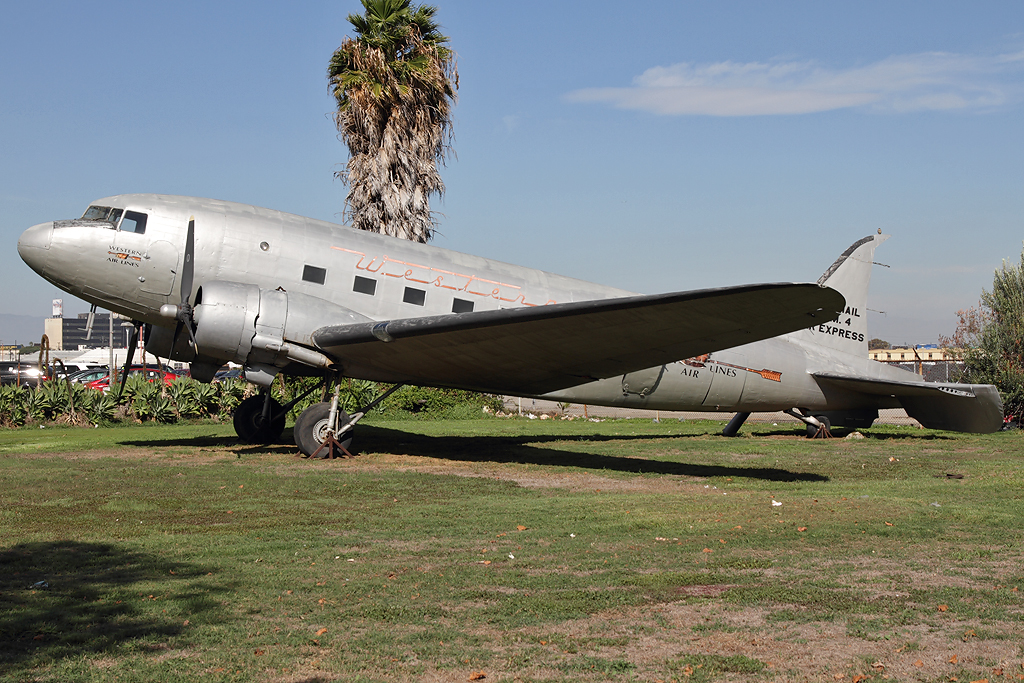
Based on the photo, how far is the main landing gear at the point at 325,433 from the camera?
45.1 feet

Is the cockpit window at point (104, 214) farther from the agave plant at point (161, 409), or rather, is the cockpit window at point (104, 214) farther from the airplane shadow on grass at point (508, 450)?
the agave plant at point (161, 409)

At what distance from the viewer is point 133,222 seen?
13867 millimetres

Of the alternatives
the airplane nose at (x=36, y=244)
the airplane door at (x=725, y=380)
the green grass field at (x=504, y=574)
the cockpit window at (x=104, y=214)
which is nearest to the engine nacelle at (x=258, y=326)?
the green grass field at (x=504, y=574)

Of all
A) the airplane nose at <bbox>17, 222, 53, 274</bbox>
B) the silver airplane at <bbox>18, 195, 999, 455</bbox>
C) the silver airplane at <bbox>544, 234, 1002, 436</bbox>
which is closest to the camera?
the silver airplane at <bbox>18, 195, 999, 455</bbox>

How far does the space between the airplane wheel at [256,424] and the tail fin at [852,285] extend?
11.3m

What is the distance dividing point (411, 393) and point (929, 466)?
16525mm

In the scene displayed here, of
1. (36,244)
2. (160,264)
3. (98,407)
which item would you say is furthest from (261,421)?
(98,407)

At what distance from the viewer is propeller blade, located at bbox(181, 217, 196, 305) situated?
44.9ft

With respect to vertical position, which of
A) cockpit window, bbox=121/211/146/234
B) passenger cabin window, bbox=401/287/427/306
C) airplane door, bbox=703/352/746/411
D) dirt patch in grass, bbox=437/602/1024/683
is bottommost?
dirt patch in grass, bbox=437/602/1024/683

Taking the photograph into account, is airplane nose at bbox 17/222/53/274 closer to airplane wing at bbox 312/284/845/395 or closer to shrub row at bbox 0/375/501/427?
airplane wing at bbox 312/284/845/395

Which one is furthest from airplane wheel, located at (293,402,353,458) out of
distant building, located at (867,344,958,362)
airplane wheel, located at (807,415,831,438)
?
distant building, located at (867,344,958,362)

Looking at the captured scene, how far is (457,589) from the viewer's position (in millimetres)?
5750

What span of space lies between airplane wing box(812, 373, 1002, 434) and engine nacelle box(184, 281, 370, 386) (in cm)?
1022

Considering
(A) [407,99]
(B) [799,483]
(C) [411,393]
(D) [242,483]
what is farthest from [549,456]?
(A) [407,99]
